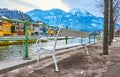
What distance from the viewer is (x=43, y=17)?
12797 millimetres

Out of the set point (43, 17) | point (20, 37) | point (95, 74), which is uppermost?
point (43, 17)

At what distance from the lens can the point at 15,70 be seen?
22.3 feet

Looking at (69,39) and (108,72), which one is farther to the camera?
(69,39)

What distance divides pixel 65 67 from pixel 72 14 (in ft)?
22.2

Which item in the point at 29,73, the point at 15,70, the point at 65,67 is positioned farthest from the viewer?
the point at 65,67

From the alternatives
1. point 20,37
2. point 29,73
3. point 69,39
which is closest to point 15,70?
point 29,73

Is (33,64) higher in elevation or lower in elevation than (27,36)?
lower

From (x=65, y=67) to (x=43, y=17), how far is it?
5.76m

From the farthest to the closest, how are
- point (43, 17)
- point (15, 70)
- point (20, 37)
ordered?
1. point (43, 17)
2. point (20, 37)
3. point (15, 70)

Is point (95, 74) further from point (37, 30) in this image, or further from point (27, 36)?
point (37, 30)

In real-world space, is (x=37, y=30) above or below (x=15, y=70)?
above

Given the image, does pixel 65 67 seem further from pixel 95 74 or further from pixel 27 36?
pixel 27 36

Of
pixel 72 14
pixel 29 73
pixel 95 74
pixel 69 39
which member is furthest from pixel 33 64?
pixel 69 39

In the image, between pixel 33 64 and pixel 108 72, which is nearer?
pixel 108 72
